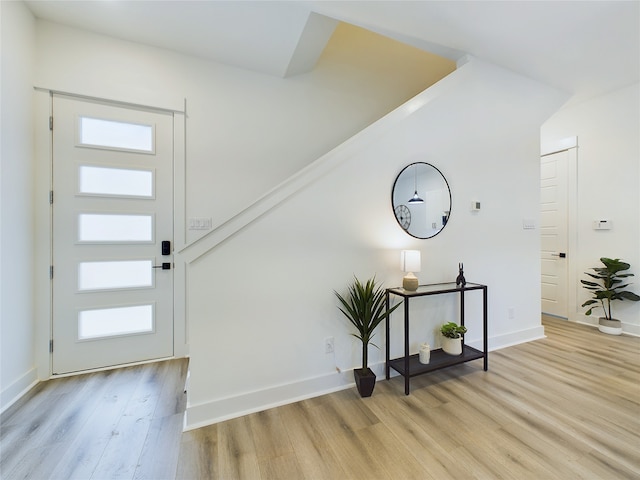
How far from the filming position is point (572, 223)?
3.81 m

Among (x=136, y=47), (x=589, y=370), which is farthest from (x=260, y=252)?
(x=589, y=370)

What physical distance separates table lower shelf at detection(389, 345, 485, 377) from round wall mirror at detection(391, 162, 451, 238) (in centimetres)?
110

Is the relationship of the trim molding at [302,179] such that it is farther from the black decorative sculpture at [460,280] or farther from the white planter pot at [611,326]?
the white planter pot at [611,326]

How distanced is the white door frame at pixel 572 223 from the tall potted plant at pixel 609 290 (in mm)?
323

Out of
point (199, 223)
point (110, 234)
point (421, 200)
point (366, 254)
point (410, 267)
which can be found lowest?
point (410, 267)

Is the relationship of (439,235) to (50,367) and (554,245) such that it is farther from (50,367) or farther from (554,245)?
(50,367)

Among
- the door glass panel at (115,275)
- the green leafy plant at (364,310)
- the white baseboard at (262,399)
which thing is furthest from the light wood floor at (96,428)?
the green leafy plant at (364,310)

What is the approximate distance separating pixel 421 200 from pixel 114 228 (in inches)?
114

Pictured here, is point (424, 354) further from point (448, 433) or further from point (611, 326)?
point (611, 326)

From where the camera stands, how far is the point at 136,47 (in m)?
2.51

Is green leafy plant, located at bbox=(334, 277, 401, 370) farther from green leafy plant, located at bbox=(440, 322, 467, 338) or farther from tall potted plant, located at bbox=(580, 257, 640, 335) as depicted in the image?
tall potted plant, located at bbox=(580, 257, 640, 335)

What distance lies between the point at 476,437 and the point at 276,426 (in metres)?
1.24

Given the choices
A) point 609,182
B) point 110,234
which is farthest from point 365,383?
point 609,182

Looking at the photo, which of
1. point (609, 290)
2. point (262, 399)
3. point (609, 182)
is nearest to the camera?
point (262, 399)
